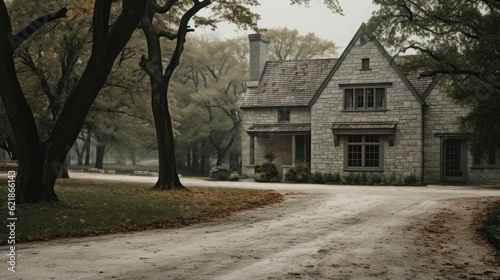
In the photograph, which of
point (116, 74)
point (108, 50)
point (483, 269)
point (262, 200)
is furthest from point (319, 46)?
point (483, 269)

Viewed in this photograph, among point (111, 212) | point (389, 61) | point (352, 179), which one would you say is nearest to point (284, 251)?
point (111, 212)

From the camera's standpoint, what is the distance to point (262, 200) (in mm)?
20047

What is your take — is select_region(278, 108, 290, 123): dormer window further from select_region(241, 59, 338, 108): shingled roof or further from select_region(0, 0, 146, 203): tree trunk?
select_region(0, 0, 146, 203): tree trunk

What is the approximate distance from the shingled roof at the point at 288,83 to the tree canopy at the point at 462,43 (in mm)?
13445

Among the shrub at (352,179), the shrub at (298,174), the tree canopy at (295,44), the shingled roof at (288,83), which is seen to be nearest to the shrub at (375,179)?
the shrub at (352,179)

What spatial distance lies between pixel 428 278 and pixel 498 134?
12430 millimetres

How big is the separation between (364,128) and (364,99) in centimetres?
192

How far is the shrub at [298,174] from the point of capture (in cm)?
3359

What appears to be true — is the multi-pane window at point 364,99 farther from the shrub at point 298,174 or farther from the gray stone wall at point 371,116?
the shrub at point 298,174

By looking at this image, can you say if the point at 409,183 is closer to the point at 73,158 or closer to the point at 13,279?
the point at 13,279

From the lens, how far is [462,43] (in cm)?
2289

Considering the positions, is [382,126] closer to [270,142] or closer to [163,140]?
[270,142]

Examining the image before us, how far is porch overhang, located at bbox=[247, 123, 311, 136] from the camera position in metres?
36.3

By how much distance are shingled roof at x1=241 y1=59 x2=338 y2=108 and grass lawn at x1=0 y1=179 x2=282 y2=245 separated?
17.9 m
